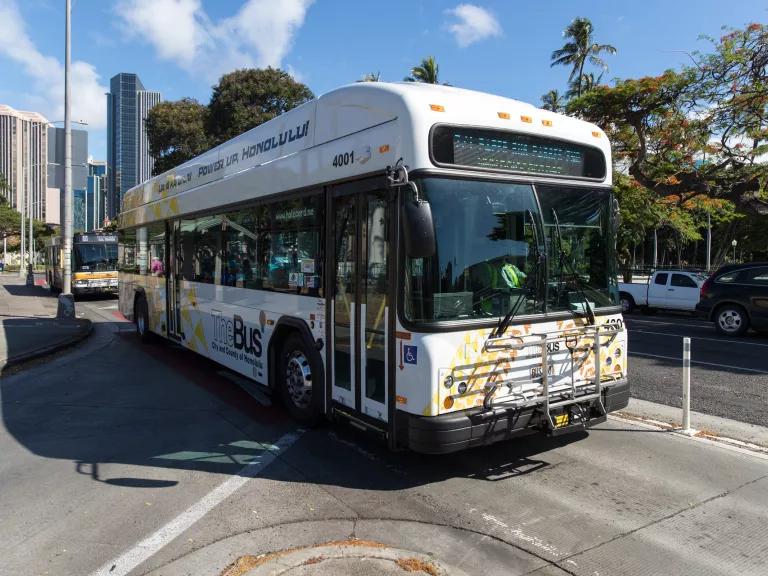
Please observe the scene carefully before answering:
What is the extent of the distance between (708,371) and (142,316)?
11.1 m

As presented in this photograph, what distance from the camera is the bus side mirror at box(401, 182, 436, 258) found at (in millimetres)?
4242

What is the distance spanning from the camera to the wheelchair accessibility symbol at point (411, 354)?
14.9 feet

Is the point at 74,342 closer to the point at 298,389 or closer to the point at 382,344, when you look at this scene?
the point at 298,389

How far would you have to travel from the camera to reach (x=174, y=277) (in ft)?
33.7

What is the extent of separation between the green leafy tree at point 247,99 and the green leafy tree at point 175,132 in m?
2.51

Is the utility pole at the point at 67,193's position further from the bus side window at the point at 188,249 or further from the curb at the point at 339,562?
the curb at the point at 339,562

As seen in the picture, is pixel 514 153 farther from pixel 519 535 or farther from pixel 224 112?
pixel 224 112

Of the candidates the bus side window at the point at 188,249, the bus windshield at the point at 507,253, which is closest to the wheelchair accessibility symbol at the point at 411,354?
the bus windshield at the point at 507,253

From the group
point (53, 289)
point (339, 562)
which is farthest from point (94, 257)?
point (339, 562)

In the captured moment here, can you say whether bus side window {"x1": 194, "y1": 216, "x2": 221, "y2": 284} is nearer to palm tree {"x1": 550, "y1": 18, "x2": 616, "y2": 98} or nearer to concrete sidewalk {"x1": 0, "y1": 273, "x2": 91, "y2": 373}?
concrete sidewalk {"x1": 0, "y1": 273, "x2": 91, "y2": 373}

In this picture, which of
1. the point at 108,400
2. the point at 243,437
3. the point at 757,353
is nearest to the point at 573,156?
the point at 243,437

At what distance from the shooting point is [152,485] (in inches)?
195

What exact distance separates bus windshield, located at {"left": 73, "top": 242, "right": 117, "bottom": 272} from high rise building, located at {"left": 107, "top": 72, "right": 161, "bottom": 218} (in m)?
29.5

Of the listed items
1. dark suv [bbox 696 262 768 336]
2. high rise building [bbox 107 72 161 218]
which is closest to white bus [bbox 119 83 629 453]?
dark suv [bbox 696 262 768 336]
